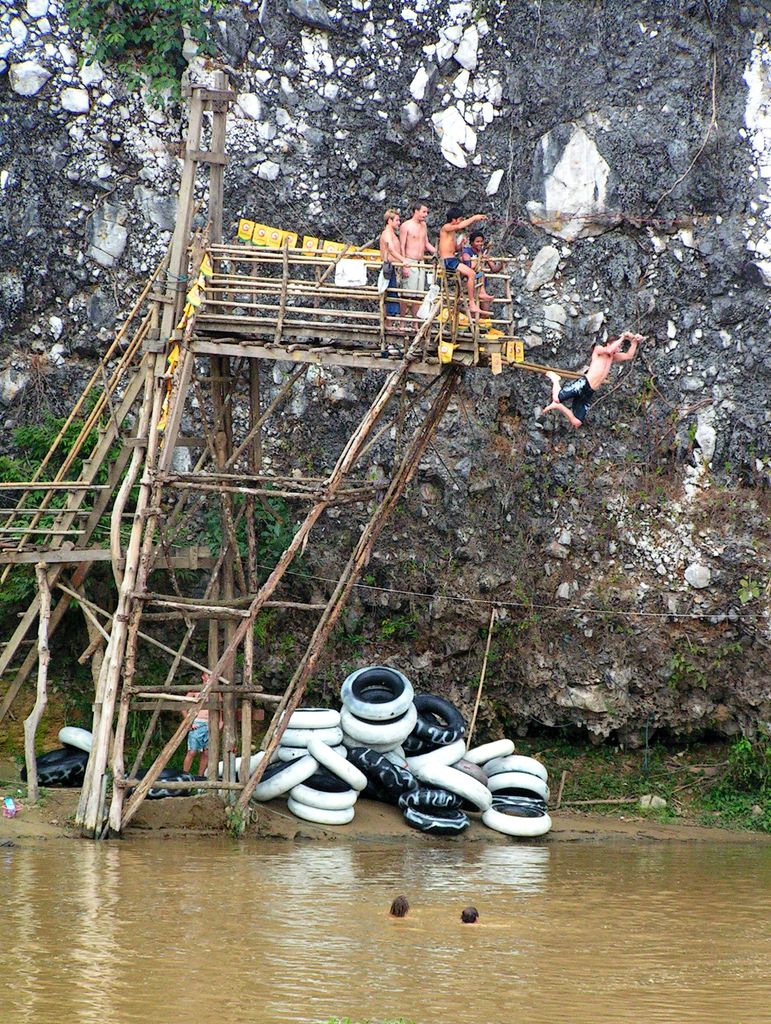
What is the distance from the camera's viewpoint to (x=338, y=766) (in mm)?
14586

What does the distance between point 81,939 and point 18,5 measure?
582 inches

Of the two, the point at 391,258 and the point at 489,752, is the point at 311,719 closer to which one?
the point at 489,752

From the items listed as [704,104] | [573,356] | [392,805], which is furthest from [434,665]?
[704,104]

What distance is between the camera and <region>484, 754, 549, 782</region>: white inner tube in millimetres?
15836

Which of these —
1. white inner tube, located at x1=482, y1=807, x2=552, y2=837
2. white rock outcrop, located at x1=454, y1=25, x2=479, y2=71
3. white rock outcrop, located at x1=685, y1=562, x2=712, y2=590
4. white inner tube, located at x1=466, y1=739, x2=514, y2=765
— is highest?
white rock outcrop, located at x1=454, y1=25, x2=479, y2=71

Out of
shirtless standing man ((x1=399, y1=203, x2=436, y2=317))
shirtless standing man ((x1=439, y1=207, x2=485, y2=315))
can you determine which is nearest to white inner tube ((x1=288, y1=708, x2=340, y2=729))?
shirtless standing man ((x1=399, y1=203, x2=436, y2=317))

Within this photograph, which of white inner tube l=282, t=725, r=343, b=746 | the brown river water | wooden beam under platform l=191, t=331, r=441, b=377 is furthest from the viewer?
white inner tube l=282, t=725, r=343, b=746

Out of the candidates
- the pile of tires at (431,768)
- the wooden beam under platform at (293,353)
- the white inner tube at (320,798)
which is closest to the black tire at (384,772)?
the pile of tires at (431,768)

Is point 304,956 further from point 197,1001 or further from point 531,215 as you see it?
point 531,215

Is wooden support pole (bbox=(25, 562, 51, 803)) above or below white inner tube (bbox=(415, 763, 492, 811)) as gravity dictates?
above

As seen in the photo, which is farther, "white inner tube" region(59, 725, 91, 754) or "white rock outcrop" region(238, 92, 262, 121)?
"white rock outcrop" region(238, 92, 262, 121)

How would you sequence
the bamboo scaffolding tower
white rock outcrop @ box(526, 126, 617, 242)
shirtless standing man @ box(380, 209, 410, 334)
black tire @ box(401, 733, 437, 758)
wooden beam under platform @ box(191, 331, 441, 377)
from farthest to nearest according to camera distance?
white rock outcrop @ box(526, 126, 617, 242)
black tire @ box(401, 733, 437, 758)
shirtless standing man @ box(380, 209, 410, 334)
wooden beam under platform @ box(191, 331, 441, 377)
the bamboo scaffolding tower

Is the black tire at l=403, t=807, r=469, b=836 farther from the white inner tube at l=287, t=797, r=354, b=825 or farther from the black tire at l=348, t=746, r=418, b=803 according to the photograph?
the white inner tube at l=287, t=797, r=354, b=825

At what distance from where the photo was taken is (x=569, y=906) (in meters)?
11.1
